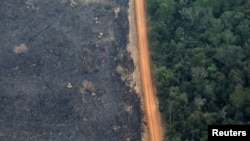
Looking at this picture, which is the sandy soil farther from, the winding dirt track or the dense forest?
the dense forest

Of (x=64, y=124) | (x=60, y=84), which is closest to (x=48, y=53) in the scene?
(x=60, y=84)

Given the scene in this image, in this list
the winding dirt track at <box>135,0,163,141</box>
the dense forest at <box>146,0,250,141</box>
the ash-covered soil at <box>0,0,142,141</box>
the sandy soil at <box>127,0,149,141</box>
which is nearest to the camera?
the dense forest at <box>146,0,250,141</box>

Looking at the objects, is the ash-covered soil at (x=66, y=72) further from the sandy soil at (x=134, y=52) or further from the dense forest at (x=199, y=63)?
the dense forest at (x=199, y=63)

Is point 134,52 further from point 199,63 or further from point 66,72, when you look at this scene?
point 199,63

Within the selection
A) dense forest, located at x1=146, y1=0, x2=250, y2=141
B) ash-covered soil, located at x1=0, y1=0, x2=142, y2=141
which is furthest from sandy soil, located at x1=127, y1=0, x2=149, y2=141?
dense forest, located at x1=146, y1=0, x2=250, y2=141

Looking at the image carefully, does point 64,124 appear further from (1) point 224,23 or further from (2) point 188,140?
(1) point 224,23
